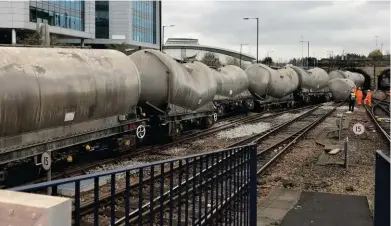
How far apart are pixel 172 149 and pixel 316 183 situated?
6.63 metres

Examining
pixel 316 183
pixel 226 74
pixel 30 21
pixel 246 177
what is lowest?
pixel 316 183

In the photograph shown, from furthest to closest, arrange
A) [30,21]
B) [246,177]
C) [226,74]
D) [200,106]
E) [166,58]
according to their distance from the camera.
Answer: [30,21]
[226,74]
[200,106]
[166,58]
[246,177]

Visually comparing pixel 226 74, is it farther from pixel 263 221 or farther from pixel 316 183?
pixel 263 221

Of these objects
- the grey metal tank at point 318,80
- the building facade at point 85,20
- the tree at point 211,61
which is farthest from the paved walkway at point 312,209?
the grey metal tank at point 318,80

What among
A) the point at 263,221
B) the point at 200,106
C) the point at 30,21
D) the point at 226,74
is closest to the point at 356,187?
the point at 263,221

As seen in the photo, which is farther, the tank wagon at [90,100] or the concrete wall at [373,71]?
the concrete wall at [373,71]

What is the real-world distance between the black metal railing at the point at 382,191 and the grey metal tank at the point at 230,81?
2302 centimetres

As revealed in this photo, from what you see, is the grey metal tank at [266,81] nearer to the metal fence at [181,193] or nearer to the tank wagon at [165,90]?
the tank wagon at [165,90]

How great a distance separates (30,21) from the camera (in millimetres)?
61000

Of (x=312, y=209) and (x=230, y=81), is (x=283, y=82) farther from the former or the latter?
(x=312, y=209)

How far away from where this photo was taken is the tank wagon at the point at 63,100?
880 cm

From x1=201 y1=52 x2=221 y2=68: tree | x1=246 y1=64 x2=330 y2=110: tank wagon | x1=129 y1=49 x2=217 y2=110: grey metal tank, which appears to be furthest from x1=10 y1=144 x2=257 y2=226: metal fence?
x1=201 y1=52 x2=221 y2=68: tree

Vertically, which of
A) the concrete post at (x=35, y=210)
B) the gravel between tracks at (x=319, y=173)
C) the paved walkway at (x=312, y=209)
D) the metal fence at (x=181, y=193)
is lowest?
the gravel between tracks at (x=319, y=173)

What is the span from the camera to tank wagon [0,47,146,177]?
8797mm
